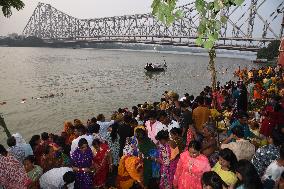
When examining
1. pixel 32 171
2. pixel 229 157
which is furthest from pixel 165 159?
pixel 32 171

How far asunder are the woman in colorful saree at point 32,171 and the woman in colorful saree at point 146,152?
6.10 feet

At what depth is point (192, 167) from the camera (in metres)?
5.22

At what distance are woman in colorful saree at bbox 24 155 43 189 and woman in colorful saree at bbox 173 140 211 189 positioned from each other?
8.20ft

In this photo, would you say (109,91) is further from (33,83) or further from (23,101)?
(33,83)

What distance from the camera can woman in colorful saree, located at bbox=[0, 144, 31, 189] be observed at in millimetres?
5434

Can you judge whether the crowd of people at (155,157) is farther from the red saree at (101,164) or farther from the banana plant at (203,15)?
the banana plant at (203,15)

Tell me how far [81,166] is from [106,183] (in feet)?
5.14

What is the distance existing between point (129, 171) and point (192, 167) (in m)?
1.78

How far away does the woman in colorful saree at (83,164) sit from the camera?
6395mm

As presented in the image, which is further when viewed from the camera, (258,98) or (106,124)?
(258,98)

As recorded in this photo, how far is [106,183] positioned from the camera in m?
7.89

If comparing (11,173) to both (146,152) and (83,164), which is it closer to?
(83,164)

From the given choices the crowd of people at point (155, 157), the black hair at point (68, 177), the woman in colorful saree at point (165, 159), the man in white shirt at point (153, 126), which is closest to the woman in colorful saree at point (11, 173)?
the crowd of people at point (155, 157)

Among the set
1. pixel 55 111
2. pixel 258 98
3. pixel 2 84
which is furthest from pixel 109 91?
pixel 258 98
